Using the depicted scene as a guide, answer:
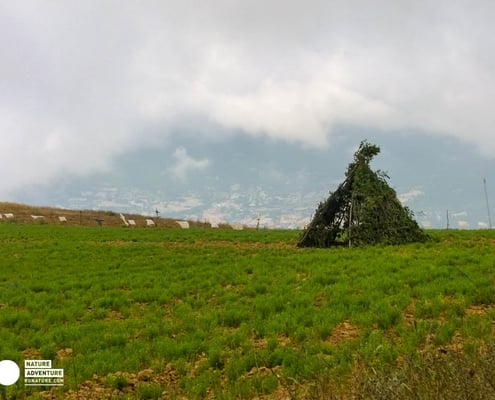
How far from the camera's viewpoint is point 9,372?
24.9ft

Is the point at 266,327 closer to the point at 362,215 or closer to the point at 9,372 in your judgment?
the point at 9,372

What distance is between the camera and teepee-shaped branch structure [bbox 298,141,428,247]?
21.9m

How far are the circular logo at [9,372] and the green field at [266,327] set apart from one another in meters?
0.14

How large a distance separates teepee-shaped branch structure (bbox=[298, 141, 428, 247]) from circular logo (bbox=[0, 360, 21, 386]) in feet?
54.6

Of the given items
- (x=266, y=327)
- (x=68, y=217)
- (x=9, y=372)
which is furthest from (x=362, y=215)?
(x=68, y=217)

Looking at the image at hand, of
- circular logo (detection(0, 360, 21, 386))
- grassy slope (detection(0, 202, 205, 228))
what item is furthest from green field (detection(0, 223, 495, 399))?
grassy slope (detection(0, 202, 205, 228))

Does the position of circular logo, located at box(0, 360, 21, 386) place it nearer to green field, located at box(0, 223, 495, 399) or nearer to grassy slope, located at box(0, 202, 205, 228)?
green field, located at box(0, 223, 495, 399)

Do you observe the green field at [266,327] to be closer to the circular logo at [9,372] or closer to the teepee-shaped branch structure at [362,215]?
the circular logo at [9,372]

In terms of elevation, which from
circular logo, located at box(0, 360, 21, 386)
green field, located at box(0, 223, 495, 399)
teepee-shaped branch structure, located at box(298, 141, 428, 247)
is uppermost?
teepee-shaped branch structure, located at box(298, 141, 428, 247)

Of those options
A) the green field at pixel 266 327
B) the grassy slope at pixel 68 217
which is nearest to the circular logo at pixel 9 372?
the green field at pixel 266 327

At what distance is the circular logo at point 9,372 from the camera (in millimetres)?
7352

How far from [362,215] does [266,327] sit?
14.1 metres

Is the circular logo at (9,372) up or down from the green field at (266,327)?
down

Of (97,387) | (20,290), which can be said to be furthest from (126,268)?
(97,387)
